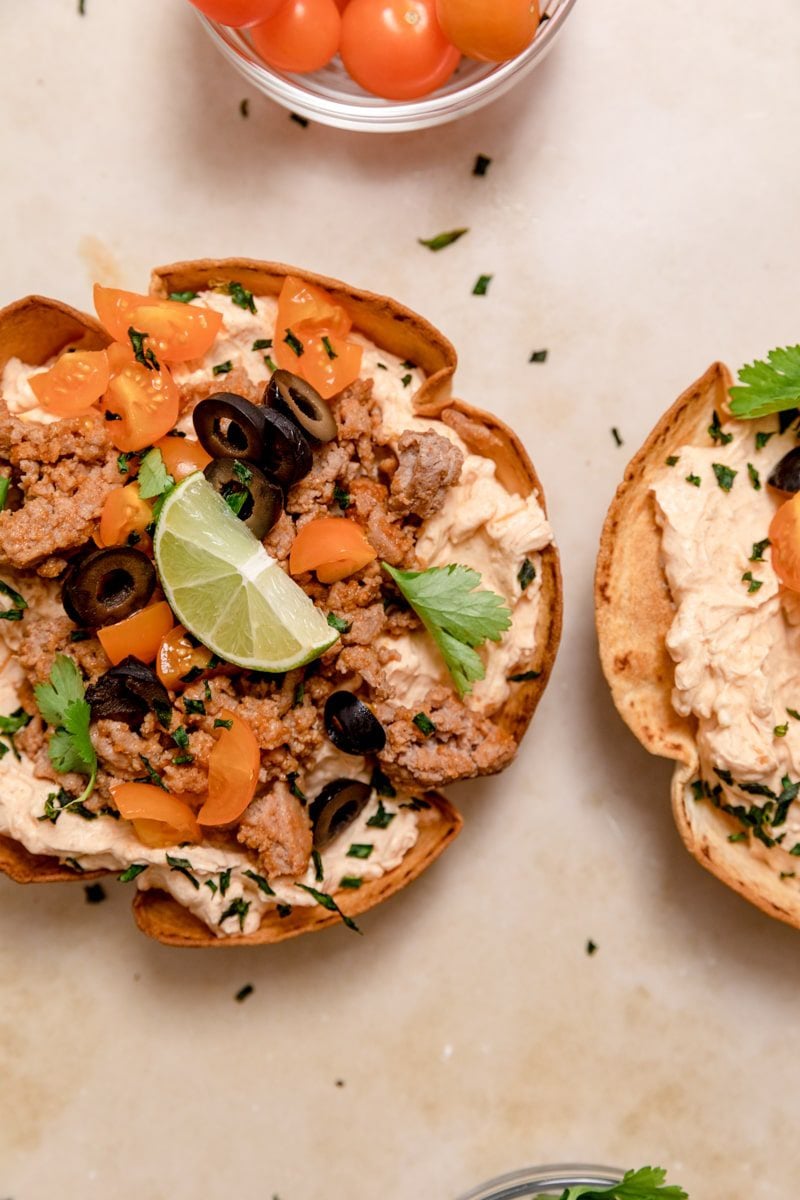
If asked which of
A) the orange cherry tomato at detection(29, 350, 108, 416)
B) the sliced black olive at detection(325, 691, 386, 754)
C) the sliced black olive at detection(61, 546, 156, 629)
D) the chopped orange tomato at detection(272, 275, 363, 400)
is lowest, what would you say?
the sliced black olive at detection(325, 691, 386, 754)

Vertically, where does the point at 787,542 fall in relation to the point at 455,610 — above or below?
above

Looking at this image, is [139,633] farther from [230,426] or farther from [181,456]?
[230,426]

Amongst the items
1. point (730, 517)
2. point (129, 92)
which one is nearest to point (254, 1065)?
point (730, 517)

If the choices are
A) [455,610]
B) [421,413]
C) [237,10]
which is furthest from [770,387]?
[237,10]

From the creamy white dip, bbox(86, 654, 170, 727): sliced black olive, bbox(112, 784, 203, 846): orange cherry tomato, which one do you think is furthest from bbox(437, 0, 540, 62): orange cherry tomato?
bbox(112, 784, 203, 846): orange cherry tomato

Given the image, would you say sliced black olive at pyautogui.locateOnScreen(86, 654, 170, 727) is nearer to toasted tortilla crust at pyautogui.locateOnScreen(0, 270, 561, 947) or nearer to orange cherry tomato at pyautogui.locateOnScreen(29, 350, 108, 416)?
toasted tortilla crust at pyautogui.locateOnScreen(0, 270, 561, 947)

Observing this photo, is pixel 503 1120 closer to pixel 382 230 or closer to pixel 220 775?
pixel 220 775
